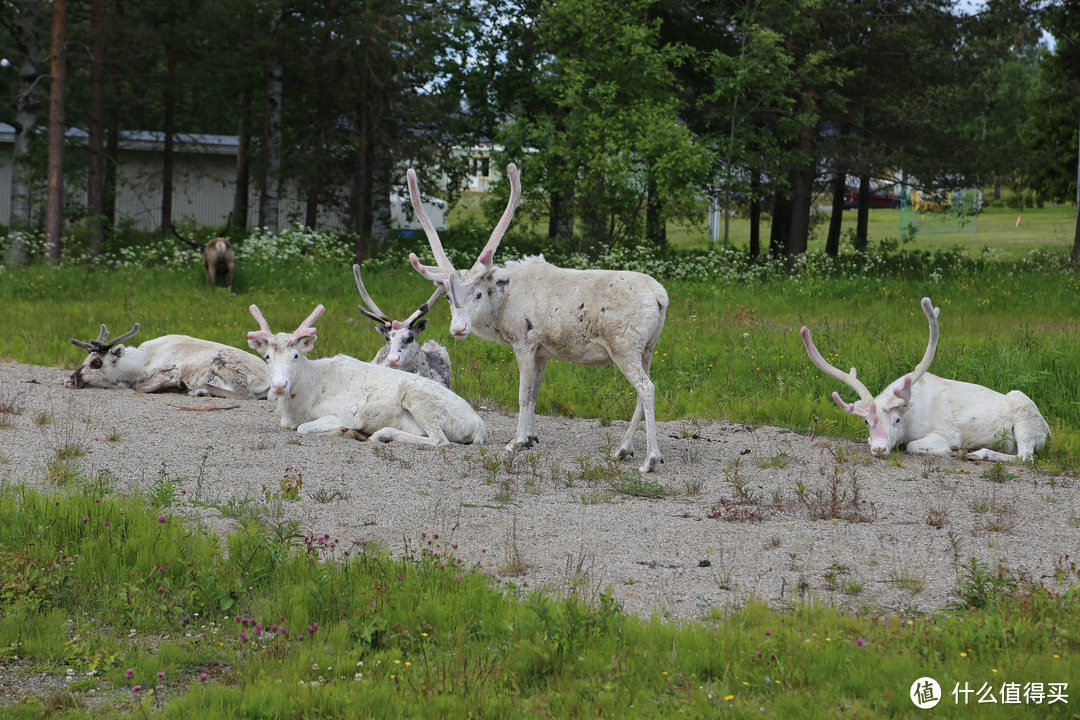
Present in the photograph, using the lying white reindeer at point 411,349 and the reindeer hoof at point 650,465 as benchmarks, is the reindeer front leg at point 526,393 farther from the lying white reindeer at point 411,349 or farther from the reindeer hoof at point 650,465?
the lying white reindeer at point 411,349

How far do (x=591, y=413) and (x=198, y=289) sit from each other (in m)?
11.7

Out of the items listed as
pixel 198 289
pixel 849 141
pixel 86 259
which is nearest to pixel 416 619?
pixel 198 289

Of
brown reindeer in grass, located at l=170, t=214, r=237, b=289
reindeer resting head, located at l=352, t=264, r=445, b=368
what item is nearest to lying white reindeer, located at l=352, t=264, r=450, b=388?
reindeer resting head, located at l=352, t=264, r=445, b=368

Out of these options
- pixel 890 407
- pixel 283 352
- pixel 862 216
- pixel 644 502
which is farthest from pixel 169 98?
pixel 644 502

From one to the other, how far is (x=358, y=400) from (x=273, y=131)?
70.1 ft

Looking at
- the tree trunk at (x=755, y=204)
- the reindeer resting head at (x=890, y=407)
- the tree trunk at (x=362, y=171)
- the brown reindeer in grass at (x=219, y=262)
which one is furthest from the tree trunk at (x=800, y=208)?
the reindeer resting head at (x=890, y=407)

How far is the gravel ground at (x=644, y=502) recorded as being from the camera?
6535mm

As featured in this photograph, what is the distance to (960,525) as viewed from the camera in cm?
771

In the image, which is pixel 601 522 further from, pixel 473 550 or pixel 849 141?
pixel 849 141

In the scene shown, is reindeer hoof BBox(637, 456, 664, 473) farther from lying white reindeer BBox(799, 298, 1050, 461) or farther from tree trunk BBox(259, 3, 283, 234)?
tree trunk BBox(259, 3, 283, 234)

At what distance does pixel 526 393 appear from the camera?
407 inches

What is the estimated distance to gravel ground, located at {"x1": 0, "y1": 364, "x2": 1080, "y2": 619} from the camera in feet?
21.4

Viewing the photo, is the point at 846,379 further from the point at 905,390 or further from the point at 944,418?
the point at 944,418

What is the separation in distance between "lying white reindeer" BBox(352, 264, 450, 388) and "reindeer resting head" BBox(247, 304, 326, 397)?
138 cm
